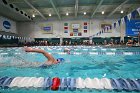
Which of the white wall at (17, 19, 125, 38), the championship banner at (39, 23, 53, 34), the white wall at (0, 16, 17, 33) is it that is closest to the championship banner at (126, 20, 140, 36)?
the white wall at (17, 19, 125, 38)

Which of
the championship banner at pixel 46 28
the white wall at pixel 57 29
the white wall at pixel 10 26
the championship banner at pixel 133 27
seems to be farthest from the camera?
the championship banner at pixel 46 28

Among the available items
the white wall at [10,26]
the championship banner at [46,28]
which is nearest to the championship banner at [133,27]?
the championship banner at [46,28]

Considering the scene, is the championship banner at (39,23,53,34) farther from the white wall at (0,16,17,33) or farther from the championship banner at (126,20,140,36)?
the championship banner at (126,20,140,36)

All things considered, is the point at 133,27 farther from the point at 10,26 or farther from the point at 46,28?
the point at 10,26

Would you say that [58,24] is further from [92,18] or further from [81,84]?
[81,84]

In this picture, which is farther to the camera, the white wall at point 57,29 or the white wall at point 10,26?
the white wall at point 57,29

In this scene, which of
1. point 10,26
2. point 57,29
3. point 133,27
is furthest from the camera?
point 57,29

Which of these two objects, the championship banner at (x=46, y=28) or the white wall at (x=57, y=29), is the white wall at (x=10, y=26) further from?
the championship banner at (x=46, y=28)

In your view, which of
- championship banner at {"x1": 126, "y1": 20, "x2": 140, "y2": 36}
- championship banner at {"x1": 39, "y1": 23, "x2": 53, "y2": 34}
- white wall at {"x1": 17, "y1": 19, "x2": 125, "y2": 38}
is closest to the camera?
championship banner at {"x1": 126, "y1": 20, "x2": 140, "y2": 36}

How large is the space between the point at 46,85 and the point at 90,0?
50.9 ft

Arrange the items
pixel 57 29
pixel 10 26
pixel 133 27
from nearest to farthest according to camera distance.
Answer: pixel 133 27 < pixel 10 26 < pixel 57 29

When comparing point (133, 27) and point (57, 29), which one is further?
point (57, 29)

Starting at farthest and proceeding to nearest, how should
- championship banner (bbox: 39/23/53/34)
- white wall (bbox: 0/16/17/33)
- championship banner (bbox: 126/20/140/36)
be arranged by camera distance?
championship banner (bbox: 39/23/53/34)
championship banner (bbox: 126/20/140/36)
white wall (bbox: 0/16/17/33)

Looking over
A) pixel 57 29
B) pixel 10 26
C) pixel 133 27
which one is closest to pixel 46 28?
pixel 57 29
